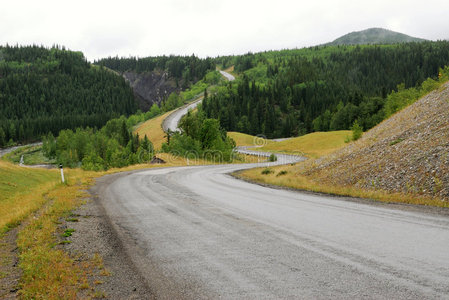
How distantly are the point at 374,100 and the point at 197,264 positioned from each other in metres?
105

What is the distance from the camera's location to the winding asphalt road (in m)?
4.34

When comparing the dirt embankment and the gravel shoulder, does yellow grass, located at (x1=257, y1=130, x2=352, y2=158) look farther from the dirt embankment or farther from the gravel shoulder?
the gravel shoulder

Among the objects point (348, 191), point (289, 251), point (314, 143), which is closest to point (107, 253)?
point (289, 251)

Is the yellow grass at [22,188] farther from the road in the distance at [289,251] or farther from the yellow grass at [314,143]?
the yellow grass at [314,143]

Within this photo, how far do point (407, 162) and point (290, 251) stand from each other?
35.9 ft

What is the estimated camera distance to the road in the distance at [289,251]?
14.2 ft

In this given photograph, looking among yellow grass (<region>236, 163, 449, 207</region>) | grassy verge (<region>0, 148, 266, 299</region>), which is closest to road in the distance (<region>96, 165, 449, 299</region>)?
grassy verge (<region>0, 148, 266, 299</region>)

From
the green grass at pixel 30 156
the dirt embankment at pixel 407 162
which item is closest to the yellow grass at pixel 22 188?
the dirt embankment at pixel 407 162

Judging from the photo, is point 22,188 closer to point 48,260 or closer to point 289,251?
point 48,260

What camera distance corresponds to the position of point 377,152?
17859mm

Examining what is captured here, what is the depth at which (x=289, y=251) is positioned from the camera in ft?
19.3

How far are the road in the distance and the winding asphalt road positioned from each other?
0.02m

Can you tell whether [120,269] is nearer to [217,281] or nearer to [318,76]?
[217,281]

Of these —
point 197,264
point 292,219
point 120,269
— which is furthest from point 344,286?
point 292,219
